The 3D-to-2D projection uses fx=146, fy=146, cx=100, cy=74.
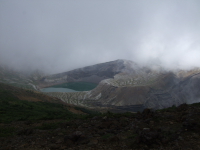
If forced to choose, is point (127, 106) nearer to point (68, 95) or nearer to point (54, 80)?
point (68, 95)

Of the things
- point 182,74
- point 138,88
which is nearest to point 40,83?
point 138,88

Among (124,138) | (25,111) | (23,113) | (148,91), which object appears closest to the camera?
(124,138)

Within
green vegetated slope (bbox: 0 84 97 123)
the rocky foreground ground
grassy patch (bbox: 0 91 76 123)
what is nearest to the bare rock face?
green vegetated slope (bbox: 0 84 97 123)

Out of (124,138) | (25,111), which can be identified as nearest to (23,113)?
(25,111)

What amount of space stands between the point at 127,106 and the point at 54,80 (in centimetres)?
10009

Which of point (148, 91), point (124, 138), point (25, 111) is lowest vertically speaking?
point (124, 138)

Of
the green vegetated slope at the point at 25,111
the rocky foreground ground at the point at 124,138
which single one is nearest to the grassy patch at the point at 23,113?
the green vegetated slope at the point at 25,111

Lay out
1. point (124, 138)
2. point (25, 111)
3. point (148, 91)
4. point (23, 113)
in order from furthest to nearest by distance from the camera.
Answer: point (148, 91) < point (25, 111) < point (23, 113) < point (124, 138)

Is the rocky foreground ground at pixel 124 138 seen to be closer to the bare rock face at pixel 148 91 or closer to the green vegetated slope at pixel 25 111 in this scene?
the green vegetated slope at pixel 25 111

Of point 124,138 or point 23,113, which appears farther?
point 23,113

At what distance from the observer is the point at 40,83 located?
137 m

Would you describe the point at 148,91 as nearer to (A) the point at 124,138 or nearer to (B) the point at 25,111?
(B) the point at 25,111

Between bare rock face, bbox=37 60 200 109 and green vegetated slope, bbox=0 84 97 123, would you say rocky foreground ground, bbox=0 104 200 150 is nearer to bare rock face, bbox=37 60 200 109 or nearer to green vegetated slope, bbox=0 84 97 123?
green vegetated slope, bbox=0 84 97 123

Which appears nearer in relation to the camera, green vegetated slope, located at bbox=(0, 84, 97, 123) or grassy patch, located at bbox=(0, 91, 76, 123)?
grassy patch, located at bbox=(0, 91, 76, 123)
